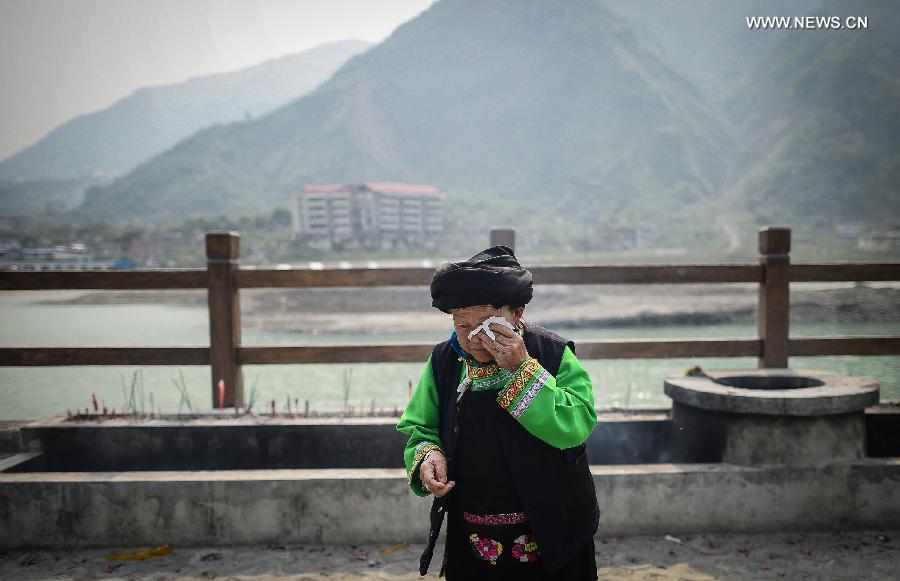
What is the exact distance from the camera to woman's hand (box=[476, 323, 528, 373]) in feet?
5.59

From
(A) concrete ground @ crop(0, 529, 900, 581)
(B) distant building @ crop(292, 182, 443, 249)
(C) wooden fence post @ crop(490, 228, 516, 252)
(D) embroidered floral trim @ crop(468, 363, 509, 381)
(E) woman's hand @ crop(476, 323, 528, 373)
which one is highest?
(B) distant building @ crop(292, 182, 443, 249)

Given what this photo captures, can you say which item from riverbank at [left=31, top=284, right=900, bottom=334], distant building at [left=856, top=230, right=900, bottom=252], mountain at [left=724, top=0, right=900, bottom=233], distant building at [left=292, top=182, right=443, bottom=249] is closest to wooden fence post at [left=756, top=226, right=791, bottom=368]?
riverbank at [left=31, top=284, right=900, bottom=334]

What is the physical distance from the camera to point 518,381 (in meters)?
1.72

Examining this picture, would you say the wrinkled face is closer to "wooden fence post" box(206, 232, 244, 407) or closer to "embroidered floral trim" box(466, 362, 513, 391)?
"embroidered floral trim" box(466, 362, 513, 391)

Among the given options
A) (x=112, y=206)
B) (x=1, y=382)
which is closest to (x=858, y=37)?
(x=112, y=206)

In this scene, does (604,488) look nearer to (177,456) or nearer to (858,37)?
(177,456)

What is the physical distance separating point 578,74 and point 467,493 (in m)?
171

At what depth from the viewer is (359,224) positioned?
86.5 metres

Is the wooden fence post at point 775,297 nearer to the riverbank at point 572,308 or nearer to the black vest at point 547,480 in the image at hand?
the black vest at point 547,480

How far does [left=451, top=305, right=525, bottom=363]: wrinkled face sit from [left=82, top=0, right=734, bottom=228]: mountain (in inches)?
4078

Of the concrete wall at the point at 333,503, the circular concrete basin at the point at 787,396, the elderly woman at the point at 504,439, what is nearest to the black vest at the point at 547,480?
the elderly woman at the point at 504,439

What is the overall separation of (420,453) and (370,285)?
3.09 metres

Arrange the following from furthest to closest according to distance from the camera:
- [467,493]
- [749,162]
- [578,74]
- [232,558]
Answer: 1. [578,74]
2. [749,162]
3. [232,558]
4. [467,493]

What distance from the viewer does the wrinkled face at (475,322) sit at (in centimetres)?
176
